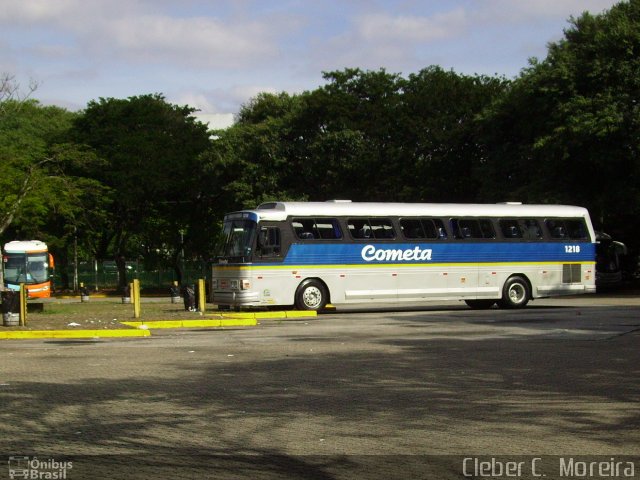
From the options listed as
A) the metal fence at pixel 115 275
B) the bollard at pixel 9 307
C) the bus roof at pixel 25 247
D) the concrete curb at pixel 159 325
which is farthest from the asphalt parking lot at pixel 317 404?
the metal fence at pixel 115 275

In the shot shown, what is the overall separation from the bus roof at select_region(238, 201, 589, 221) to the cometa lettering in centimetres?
113

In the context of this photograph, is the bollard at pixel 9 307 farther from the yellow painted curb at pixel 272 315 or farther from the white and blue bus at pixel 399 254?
the white and blue bus at pixel 399 254

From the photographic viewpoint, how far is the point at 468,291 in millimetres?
32062

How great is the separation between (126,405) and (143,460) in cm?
286

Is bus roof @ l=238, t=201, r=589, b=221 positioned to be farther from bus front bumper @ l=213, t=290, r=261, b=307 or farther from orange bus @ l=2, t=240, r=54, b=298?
orange bus @ l=2, t=240, r=54, b=298

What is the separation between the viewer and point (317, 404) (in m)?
10.6

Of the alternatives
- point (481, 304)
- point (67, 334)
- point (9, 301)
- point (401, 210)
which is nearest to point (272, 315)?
point (401, 210)

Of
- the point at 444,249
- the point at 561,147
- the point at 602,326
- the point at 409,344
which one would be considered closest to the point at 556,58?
the point at 561,147

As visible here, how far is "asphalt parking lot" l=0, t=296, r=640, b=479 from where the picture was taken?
7.85 m

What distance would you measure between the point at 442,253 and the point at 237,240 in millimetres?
6854

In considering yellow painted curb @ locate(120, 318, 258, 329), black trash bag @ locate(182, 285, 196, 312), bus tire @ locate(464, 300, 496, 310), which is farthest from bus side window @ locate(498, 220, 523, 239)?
yellow painted curb @ locate(120, 318, 258, 329)

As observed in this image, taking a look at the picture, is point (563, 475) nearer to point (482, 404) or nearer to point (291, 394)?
point (482, 404)

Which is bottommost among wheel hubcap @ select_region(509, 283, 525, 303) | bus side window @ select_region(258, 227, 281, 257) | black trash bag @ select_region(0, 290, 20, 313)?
wheel hubcap @ select_region(509, 283, 525, 303)

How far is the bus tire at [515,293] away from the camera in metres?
32.4
